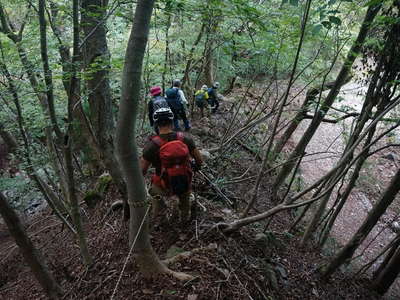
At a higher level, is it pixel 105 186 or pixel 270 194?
pixel 105 186

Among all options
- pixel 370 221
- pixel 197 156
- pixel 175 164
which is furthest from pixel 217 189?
pixel 370 221

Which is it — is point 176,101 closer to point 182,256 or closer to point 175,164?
point 175,164

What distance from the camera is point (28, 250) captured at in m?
2.78

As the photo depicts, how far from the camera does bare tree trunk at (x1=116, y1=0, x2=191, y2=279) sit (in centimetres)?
197

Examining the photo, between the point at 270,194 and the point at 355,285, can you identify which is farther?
the point at 270,194

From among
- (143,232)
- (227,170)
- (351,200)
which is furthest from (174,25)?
(351,200)

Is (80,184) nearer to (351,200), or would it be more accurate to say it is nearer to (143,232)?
(143,232)

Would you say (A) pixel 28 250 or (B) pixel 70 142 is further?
(B) pixel 70 142

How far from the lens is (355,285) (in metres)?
6.30

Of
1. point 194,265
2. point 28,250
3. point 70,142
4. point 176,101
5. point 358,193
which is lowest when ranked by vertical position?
point 358,193

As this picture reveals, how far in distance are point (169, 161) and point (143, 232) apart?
95cm

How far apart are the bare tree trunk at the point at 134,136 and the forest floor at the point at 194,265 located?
0.50 metres

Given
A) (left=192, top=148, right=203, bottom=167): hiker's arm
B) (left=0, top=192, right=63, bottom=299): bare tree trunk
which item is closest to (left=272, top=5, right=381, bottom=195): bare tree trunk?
(left=192, top=148, right=203, bottom=167): hiker's arm

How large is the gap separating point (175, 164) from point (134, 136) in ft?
4.06
